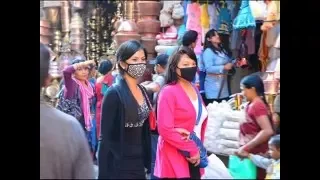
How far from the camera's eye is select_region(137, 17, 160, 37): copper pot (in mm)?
3040

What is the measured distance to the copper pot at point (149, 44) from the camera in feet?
9.01

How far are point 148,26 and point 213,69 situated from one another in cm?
47

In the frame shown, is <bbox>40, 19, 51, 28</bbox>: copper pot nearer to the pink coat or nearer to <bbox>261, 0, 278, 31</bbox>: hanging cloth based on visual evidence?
the pink coat

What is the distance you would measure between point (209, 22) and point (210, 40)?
265mm

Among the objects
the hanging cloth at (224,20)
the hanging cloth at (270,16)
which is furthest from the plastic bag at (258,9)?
the hanging cloth at (224,20)

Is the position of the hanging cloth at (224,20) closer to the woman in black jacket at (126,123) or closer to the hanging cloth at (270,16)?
the hanging cloth at (270,16)

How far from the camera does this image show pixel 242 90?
3.08 m

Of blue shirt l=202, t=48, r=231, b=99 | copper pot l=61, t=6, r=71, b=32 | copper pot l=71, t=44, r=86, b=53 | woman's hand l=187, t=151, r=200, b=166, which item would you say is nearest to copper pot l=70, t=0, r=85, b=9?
copper pot l=61, t=6, r=71, b=32

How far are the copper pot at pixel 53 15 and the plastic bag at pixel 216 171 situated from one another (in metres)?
1.15

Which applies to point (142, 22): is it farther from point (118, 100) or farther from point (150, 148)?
point (150, 148)

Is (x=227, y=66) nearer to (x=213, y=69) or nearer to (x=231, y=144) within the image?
(x=213, y=69)

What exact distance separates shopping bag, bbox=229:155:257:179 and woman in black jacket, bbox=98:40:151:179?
0.59 meters

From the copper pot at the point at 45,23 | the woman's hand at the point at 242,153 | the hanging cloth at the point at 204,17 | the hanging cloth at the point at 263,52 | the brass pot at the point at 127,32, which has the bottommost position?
the woman's hand at the point at 242,153
